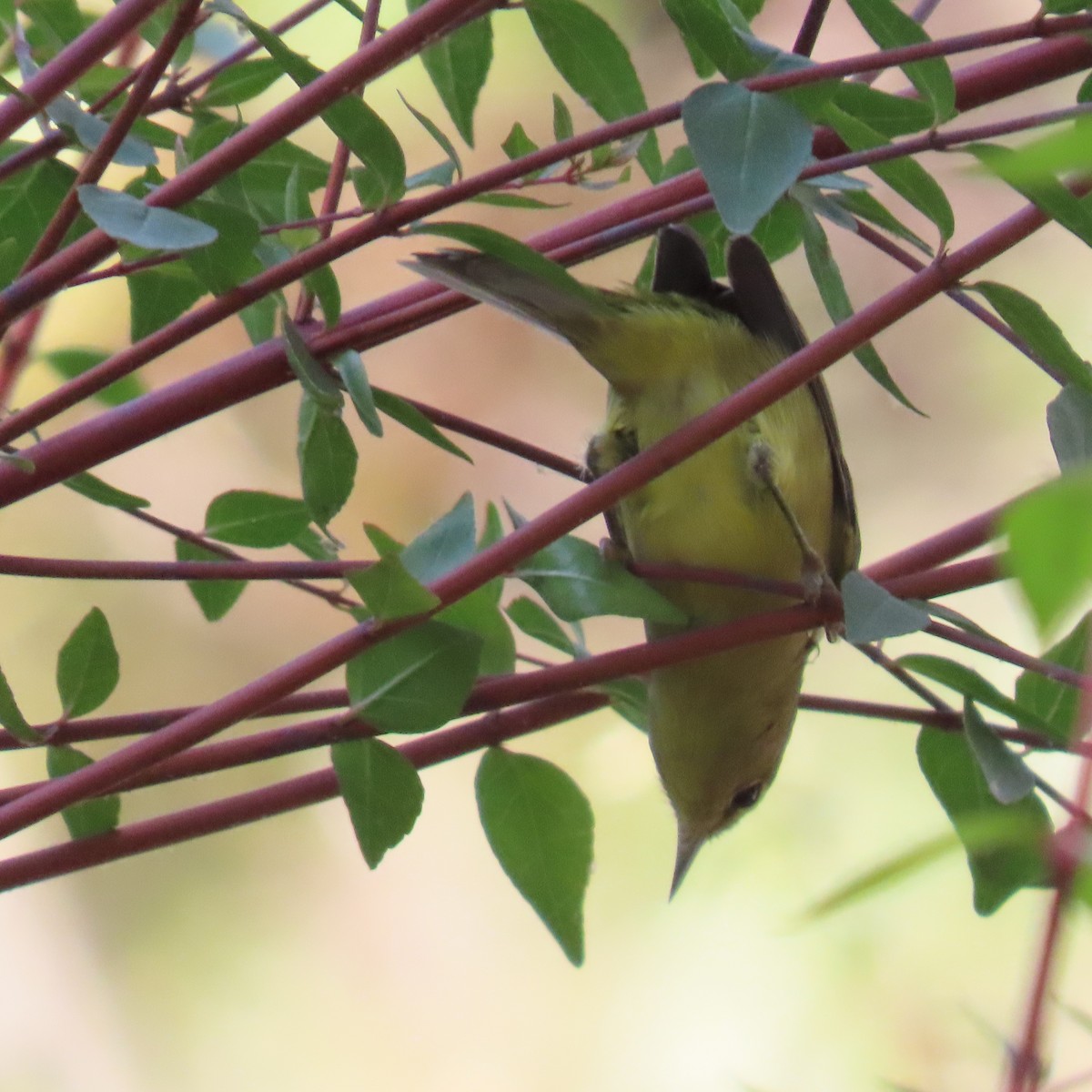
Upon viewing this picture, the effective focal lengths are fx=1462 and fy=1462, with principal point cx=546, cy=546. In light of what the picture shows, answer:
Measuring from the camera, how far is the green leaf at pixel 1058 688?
34.3 inches

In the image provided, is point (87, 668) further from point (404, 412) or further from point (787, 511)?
point (787, 511)

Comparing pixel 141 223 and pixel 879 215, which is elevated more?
pixel 141 223

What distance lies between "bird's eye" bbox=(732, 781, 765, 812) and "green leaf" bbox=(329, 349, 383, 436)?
0.87m

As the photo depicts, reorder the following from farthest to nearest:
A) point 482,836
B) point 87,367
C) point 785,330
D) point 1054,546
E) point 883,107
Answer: point 482,836 → point 785,330 → point 87,367 → point 883,107 → point 1054,546

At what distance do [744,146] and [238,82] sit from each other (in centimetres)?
44

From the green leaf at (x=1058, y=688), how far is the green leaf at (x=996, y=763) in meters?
0.07

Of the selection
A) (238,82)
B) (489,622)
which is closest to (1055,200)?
(489,622)

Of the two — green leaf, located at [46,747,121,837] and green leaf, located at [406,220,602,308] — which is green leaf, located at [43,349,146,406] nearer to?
green leaf, located at [46,747,121,837]

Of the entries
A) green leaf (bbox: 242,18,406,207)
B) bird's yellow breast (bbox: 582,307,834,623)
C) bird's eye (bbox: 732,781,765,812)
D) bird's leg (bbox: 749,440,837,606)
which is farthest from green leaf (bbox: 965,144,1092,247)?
bird's eye (bbox: 732,781,765,812)

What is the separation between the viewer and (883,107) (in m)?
0.75

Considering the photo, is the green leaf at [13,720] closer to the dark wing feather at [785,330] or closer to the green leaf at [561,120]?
the green leaf at [561,120]

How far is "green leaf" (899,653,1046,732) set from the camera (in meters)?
0.76

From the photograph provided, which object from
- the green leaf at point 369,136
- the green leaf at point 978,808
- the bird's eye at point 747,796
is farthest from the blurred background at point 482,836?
the green leaf at point 369,136

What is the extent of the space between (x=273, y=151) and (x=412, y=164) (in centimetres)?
202
